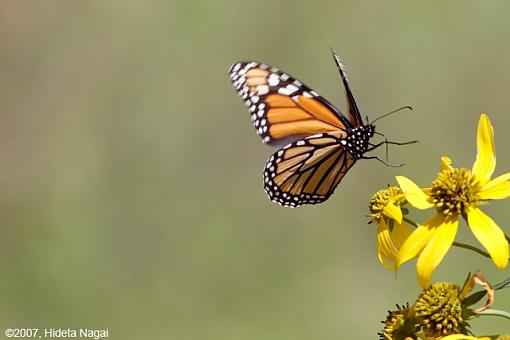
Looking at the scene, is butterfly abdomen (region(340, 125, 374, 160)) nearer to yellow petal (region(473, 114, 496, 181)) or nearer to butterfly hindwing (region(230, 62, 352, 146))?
butterfly hindwing (region(230, 62, 352, 146))

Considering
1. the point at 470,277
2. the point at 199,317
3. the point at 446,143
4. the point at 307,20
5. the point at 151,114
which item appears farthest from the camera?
the point at 307,20

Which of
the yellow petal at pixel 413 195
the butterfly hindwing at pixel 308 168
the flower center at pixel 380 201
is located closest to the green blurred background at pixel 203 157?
the butterfly hindwing at pixel 308 168

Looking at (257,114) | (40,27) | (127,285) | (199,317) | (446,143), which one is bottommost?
(257,114)

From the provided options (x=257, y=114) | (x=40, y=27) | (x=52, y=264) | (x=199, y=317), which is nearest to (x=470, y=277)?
(x=257, y=114)

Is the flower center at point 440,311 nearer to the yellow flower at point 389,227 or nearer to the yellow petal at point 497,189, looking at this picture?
the yellow flower at point 389,227

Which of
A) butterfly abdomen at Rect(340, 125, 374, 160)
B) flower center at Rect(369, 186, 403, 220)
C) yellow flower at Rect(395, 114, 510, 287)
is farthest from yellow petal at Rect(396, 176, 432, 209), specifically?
butterfly abdomen at Rect(340, 125, 374, 160)

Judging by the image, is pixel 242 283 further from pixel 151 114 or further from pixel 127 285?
pixel 151 114

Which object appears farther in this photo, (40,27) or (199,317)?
(40,27)
